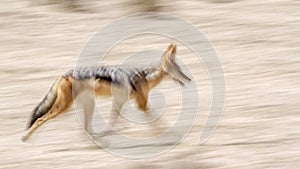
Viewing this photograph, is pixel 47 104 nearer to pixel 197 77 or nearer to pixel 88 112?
pixel 88 112

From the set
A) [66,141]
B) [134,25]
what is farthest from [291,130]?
[134,25]

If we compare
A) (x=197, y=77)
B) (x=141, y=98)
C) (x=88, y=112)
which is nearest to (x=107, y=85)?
(x=141, y=98)

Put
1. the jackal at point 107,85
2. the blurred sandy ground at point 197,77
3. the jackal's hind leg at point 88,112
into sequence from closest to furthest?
the jackal at point 107,85 → the jackal's hind leg at point 88,112 → the blurred sandy ground at point 197,77

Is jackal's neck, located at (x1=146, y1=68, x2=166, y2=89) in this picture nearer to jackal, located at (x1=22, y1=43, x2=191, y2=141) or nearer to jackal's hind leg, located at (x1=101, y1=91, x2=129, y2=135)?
jackal, located at (x1=22, y1=43, x2=191, y2=141)

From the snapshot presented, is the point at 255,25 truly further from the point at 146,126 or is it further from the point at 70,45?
the point at 146,126

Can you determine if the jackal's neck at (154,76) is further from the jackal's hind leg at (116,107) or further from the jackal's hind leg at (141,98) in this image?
the jackal's hind leg at (116,107)

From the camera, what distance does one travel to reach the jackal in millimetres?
3727

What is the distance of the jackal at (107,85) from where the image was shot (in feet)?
12.2

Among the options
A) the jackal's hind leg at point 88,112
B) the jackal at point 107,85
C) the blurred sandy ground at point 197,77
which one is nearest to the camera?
the jackal at point 107,85

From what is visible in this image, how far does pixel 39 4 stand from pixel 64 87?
2.55 m

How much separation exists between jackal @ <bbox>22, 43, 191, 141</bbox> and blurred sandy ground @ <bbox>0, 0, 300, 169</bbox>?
257 millimetres

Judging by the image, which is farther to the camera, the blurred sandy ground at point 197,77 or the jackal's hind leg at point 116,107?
the blurred sandy ground at point 197,77

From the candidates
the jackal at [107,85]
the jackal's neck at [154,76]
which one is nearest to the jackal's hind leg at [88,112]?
the jackal at [107,85]

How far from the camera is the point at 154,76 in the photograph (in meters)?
3.88
